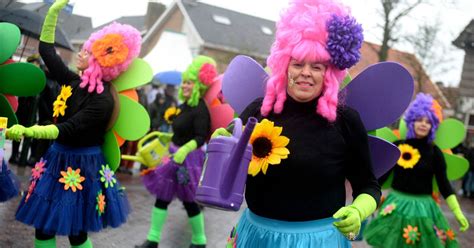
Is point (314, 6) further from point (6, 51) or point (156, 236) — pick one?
point (156, 236)

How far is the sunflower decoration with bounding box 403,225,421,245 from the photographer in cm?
478

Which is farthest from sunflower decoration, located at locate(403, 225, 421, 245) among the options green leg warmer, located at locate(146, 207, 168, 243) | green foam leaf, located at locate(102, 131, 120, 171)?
green foam leaf, located at locate(102, 131, 120, 171)

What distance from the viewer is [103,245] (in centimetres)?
495

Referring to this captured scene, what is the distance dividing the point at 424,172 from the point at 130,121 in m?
2.73

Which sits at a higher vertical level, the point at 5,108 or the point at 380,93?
the point at 380,93

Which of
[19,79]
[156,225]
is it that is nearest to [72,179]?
[19,79]

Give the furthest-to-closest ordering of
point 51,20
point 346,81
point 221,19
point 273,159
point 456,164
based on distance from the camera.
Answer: point 221,19
point 456,164
point 51,20
point 346,81
point 273,159

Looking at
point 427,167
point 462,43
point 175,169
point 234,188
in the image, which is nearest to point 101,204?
point 175,169

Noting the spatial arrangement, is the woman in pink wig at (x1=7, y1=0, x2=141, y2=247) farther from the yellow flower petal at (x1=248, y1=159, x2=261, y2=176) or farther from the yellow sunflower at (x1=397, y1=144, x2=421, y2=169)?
the yellow sunflower at (x1=397, y1=144, x2=421, y2=169)

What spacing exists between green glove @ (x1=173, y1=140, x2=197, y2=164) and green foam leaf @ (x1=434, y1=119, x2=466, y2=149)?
95.7 inches

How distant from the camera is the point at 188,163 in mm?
5227

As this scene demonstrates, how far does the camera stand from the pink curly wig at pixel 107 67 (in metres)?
3.67

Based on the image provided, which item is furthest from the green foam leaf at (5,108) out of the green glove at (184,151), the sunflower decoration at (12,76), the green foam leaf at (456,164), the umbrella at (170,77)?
the umbrella at (170,77)

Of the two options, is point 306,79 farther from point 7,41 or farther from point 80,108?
point 7,41
